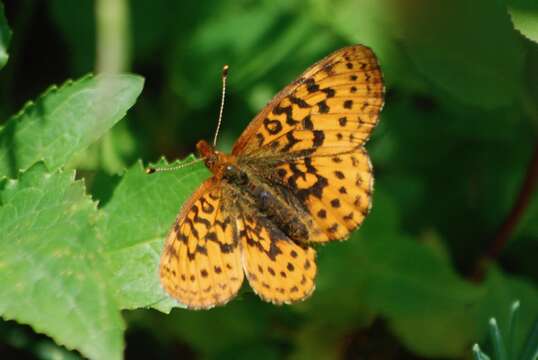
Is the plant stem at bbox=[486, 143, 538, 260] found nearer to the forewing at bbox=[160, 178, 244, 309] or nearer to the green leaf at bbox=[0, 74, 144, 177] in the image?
the forewing at bbox=[160, 178, 244, 309]

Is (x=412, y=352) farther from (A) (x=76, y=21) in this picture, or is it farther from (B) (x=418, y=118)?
(A) (x=76, y=21)

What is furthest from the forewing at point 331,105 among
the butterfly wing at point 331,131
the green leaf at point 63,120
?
the green leaf at point 63,120

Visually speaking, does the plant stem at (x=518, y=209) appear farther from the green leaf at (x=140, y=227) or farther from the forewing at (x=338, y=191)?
the green leaf at (x=140, y=227)

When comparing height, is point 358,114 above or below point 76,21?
below

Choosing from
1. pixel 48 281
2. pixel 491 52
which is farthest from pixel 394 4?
pixel 48 281

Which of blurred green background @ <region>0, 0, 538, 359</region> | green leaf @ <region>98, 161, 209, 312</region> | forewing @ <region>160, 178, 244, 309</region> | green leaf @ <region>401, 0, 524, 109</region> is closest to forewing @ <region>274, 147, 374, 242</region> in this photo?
forewing @ <region>160, 178, 244, 309</region>

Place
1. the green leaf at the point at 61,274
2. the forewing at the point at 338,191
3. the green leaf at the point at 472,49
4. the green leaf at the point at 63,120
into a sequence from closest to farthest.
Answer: the green leaf at the point at 61,274 < the green leaf at the point at 63,120 < the forewing at the point at 338,191 < the green leaf at the point at 472,49
